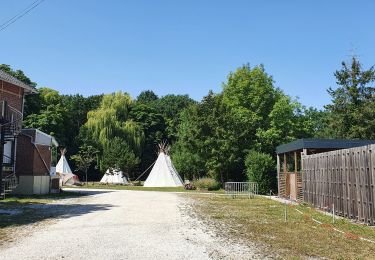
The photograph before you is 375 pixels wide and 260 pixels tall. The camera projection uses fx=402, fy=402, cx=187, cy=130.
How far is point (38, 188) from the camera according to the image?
27.7 meters

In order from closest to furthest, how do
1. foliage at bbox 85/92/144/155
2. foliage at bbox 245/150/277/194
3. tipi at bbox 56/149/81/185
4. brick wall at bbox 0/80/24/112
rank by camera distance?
1. brick wall at bbox 0/80/24/112
2. foliage at bbox 245/150/277/194
3. tipi at bbox 56/149/81/185
4. foliage at bbox 85/92/144/155

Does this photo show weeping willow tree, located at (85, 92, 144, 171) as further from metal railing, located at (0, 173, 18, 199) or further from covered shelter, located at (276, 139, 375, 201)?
covered shelter, located at (276, 139, 375, 201)

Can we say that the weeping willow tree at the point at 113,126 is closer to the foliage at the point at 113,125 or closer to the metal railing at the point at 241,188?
the foliage at the point at 113,125

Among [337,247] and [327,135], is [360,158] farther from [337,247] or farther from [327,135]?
[327,135]

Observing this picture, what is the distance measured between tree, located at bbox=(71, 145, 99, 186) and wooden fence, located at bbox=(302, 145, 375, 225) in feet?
128

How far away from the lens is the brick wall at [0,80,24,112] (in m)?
25.7

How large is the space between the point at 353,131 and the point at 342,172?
2252 cm

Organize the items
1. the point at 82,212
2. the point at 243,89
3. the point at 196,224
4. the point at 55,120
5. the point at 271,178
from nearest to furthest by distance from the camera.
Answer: the point at 196,224 → the point at 82,212 → the point at 271,178 → the point at 243,89 → the point at 55,120

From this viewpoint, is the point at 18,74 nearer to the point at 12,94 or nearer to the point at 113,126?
the point at 113,126

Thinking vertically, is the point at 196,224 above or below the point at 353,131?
below

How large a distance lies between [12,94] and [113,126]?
102 feet

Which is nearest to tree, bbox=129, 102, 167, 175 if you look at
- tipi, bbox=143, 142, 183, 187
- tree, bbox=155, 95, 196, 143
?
tree, bbox=155, 95, 196, 143

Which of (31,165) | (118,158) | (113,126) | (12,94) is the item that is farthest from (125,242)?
(113,126)

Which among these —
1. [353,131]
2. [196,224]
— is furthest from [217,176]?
[196,224]
